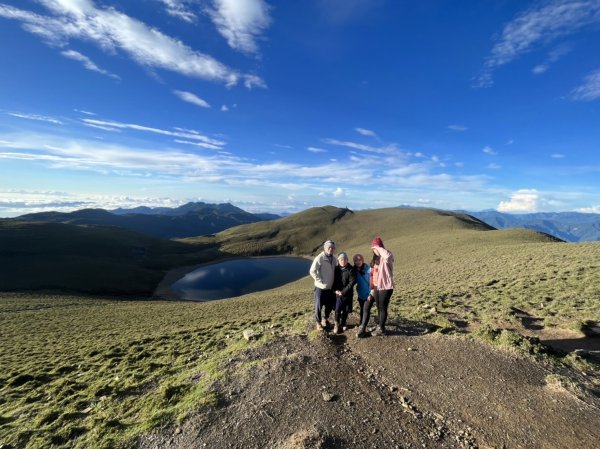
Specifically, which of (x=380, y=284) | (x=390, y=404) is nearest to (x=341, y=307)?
(x=380, y=284)

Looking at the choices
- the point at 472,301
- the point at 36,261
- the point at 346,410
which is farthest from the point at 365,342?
the point at 36,261

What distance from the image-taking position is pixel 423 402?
23.6 ft

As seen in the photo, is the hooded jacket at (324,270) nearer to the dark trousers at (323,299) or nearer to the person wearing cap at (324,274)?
the person wearing cap at (324,274)

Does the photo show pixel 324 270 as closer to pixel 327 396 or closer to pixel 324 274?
pixel 324 274

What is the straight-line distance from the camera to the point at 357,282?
35.6 feet

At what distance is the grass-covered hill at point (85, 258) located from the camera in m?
78.2

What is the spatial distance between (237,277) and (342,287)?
89.0 m

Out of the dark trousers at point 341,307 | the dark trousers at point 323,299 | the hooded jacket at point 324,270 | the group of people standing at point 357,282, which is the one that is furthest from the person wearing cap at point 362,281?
the dark trousers at point 323,299

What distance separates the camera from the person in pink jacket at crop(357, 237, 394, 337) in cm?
1023

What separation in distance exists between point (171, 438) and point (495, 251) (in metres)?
49.1

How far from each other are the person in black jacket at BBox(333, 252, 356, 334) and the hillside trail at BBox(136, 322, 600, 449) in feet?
5.41

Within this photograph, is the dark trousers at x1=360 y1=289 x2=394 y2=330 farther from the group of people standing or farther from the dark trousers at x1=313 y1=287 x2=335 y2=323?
the dark trousers at x1=313 y1=287 x2=335 y2=323

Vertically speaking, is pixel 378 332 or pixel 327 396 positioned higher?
pixel 378 332

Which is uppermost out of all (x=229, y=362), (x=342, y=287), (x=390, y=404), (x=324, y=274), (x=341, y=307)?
(x=324, y=274)
